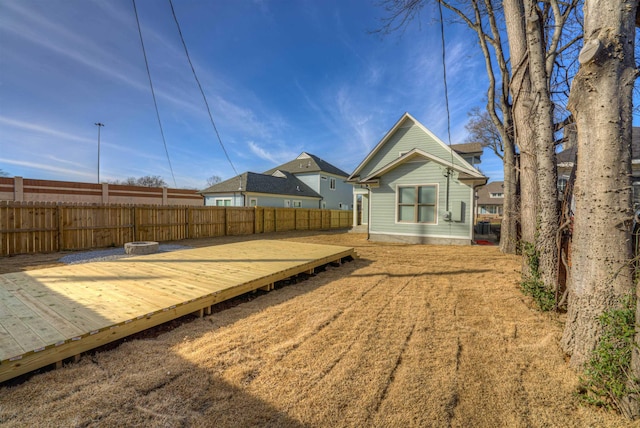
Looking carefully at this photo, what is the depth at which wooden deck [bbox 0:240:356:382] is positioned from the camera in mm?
2211

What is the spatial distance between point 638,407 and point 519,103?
6.40 meters

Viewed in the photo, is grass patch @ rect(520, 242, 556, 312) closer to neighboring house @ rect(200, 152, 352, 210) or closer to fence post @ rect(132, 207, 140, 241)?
fence post @ rect(132, 207, 140, 241)

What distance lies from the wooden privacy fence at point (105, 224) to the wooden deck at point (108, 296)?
18.9ft

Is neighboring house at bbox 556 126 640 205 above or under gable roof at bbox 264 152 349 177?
under

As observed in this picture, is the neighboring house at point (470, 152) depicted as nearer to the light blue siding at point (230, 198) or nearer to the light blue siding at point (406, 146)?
the light blue siding at point (406, 146)

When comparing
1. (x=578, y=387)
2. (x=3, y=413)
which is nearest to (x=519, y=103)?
(x=578, y=387)

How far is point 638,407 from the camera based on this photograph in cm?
171

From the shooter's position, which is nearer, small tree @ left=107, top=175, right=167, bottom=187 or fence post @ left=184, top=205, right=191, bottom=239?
fence post @ left=184, top=205, right=191, bottom=239

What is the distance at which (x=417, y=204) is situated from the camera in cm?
1109

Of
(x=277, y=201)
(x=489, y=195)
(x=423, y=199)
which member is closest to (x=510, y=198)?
(x=423, y=199)

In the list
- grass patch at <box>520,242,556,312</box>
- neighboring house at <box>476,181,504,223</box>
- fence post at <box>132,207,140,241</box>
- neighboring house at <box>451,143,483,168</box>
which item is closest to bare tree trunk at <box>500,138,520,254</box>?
grass patch at <box>520,242,556,312</box>

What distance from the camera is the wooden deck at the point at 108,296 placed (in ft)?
7.25

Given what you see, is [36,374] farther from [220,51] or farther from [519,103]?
[220,51]

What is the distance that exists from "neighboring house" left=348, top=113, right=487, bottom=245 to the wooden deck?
6481mm
